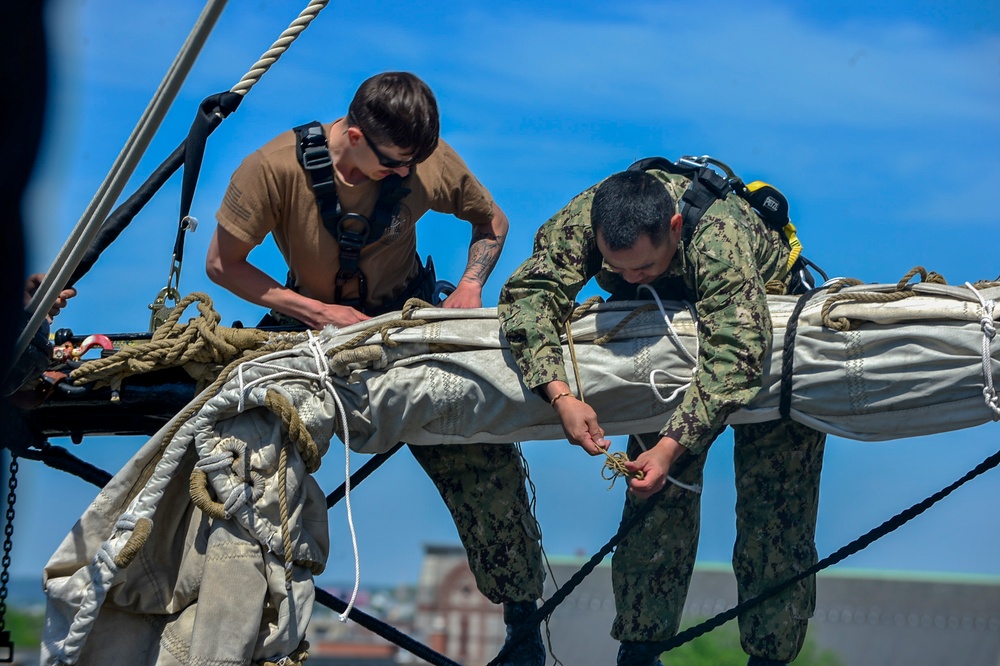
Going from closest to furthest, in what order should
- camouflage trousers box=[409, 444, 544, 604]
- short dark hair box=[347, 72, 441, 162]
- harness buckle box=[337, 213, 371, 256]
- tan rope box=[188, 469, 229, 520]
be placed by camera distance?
tan rope box=[188, 469, 229, 520], short dark hair box=[347, 72, 441, 162], harness buckle box=[337, 213, 371, 256], camouflage trousers box=[409, 444, 544, 604]

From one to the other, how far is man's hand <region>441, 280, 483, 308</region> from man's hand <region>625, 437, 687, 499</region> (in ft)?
3.59

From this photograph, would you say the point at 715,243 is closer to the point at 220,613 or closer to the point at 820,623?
the point at 220,613

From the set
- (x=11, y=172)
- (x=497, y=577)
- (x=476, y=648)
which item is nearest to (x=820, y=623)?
(x=476, y=648)

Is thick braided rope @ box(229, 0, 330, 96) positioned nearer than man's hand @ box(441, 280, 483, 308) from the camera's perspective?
Yes

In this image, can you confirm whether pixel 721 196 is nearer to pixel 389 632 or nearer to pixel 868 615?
pixel 389 632

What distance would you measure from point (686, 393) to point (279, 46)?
1.96 meters

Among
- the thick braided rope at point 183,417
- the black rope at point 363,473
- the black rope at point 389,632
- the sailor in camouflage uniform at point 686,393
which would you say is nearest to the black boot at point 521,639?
the black rope at point 389,632

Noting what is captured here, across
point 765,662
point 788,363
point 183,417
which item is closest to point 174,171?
point 183,417

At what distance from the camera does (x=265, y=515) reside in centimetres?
402

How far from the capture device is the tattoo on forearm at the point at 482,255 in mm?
4957

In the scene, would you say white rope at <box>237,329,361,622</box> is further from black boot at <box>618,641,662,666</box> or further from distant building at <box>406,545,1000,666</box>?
distant building at <box>406,545,1000,666</box>

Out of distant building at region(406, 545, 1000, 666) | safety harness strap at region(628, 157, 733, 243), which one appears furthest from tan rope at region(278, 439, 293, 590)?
distant building at region(406, 545, 1000, 666)

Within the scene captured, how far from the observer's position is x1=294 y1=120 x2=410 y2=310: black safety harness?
446cm

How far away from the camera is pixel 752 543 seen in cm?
468
